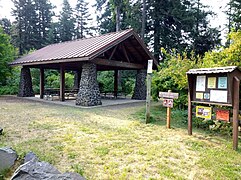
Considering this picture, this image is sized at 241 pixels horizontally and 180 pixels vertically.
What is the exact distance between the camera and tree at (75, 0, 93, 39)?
1409 inches

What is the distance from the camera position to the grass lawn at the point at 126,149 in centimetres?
295

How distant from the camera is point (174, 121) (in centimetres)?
673

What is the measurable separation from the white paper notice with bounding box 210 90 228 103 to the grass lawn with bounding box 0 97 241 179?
1014mm

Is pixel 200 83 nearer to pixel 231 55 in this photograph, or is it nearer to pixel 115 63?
pixel 231 55

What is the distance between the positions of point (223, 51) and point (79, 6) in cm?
3753

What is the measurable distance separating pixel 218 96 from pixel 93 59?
22.5 ft

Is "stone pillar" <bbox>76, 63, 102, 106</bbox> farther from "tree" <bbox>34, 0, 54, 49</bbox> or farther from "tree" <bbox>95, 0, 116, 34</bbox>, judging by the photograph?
"tree" <bbox>34, 0, 54, 49</bbox>

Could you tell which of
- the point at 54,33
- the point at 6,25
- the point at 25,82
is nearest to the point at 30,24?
the point at 54,33

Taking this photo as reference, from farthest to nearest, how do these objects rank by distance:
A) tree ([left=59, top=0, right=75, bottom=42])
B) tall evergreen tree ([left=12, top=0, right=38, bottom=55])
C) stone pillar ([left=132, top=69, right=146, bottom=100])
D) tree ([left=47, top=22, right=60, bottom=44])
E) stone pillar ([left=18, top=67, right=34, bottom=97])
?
tree ([left=59, top=0, right=75, bottom=42]) < tree ([left=47, top=22, right=60, bottom=44]) < tall evergreen tree ([left=12, top=0, right=38, bottom=55]) < stone pillar ([left=18, top=67, right=34, bottom=97]) < stone pillar ([left=132, top=69, right=146, bottom=100])

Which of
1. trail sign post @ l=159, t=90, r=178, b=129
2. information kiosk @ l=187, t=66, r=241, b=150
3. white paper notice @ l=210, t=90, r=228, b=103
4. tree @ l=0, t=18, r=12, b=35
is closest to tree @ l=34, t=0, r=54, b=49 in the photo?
tree @ l=0, t=18, r=12, b=35

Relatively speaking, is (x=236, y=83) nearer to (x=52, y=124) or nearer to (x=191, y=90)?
(x=191, y=90)

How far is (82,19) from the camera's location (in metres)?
36.6

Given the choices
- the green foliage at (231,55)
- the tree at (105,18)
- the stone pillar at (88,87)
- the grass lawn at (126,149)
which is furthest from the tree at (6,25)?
the green foliage at (231,55)

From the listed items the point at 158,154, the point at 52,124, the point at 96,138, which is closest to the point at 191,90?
the point at 158,154
